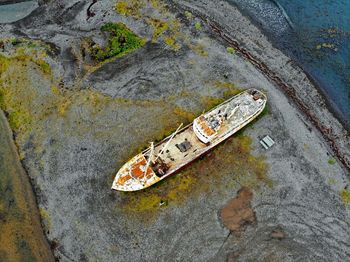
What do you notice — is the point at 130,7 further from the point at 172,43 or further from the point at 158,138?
the point at 158,138

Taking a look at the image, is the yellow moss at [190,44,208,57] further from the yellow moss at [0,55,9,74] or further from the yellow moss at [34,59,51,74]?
the yellow moss at [0,55,9,74]

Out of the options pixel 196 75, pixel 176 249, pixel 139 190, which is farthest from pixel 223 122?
pixel 176 249

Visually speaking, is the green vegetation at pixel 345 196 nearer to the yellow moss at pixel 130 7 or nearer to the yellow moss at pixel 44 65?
the yellow moss at pixel 130 7

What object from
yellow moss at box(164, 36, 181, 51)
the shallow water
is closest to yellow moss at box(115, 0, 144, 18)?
yellow moss at box(164, 36, 181, 51)

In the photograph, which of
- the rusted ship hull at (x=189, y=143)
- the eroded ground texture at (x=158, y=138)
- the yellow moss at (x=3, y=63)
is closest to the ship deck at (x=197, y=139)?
the rusted ship hull at (x=189, y=143)

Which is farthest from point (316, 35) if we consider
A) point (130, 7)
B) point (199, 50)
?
point (130, 7)

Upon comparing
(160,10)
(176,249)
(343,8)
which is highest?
(343,8)

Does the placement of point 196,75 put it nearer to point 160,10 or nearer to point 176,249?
point 160,10
